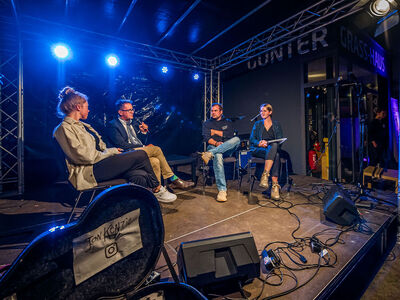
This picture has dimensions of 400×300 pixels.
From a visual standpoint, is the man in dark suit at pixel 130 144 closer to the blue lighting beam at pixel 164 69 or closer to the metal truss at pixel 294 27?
the blue lighting beam at pixel 164 69

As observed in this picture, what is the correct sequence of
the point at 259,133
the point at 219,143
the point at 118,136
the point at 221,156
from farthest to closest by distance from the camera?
the point at 259,133 < the point at 219,143 < the point at 221,156 < the point at 118,136

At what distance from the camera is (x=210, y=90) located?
21.4 ft

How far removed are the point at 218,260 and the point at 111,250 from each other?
0.64 meters

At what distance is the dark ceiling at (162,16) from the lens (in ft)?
12.2

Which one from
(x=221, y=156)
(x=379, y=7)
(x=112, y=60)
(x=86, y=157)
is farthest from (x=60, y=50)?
(x=379, y=7)

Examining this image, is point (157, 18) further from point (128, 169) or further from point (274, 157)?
point (274, 157)

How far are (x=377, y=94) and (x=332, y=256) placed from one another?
274 inches

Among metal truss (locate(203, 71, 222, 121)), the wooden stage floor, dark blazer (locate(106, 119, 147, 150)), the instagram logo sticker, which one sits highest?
metal truss (locate(203, 71, 222, 121))

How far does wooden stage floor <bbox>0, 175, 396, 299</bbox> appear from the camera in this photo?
1.37 m

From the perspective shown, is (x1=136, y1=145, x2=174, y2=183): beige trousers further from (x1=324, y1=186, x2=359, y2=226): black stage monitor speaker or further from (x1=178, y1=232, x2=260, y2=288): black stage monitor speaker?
(x1=324, y1=186, x2=359, y2=226): black stage monitor speaker

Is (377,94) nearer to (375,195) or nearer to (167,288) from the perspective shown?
(375,195)

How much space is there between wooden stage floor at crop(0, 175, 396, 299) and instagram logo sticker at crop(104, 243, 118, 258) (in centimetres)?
43

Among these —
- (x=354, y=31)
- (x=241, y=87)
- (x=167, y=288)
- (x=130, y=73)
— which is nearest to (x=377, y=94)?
(x=354, y=31)

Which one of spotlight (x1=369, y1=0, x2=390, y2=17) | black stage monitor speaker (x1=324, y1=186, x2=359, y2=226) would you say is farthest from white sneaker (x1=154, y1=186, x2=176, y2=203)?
spotlight (x1=369, y1=0, x2=390, y2=17)
